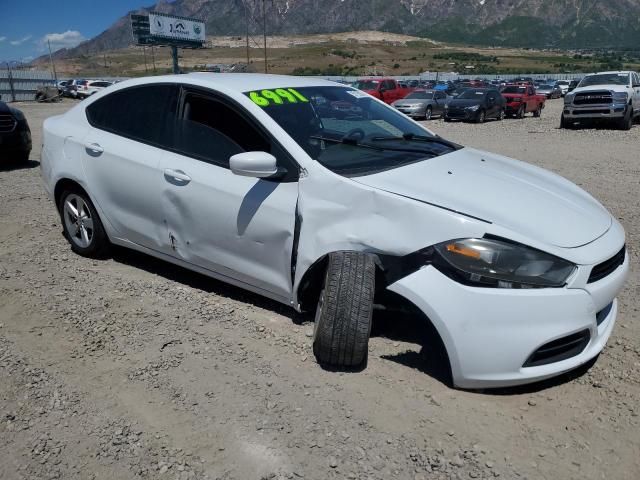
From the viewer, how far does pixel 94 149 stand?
14.3 ft

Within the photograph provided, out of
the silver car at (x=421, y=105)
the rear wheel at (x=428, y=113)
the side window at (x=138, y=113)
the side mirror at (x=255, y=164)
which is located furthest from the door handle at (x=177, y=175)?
the rear wheel at (x=428, y=113)

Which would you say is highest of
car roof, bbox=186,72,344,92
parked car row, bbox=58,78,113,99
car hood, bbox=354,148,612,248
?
car roof, bbox=186,72,344,92

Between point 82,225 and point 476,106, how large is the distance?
1896 cm

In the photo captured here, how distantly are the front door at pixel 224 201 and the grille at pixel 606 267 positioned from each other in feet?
5.38

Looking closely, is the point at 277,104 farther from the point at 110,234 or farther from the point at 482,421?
the point at 482,421

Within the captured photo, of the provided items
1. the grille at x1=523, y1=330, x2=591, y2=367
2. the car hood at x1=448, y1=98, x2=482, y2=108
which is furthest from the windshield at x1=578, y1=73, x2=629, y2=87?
the grille at x1=523, y1=330, x2=591, y2=367

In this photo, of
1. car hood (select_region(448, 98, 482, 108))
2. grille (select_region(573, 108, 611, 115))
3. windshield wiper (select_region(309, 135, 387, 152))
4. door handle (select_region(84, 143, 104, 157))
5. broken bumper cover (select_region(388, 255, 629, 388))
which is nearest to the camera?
broken bumper cover (select_region(388, 255, 629, 388))

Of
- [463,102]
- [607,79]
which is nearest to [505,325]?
[607,79]

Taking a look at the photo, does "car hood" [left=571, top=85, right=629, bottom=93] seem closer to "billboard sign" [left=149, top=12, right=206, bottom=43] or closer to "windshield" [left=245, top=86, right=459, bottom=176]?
"windshield" [left=245, top=86, right=459, bottom=176]

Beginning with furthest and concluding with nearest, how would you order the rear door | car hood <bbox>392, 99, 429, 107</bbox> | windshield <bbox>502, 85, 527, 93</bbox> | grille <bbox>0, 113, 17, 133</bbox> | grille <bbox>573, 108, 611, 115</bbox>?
windshield <bbox>502, 85, 527, 93</bbox>, car hood <bbox>392, 99, 429, 107</bbox>, grille <bbox>573, 108, 611, 115</bbox>, grille <bbox>0, 113, 17, 133</bbox>, the rear door

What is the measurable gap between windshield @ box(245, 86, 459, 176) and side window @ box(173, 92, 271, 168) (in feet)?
0.62

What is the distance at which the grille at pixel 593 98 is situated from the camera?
16188mm

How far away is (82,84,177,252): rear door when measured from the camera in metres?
4.00

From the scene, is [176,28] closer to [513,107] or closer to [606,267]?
[513,107]
